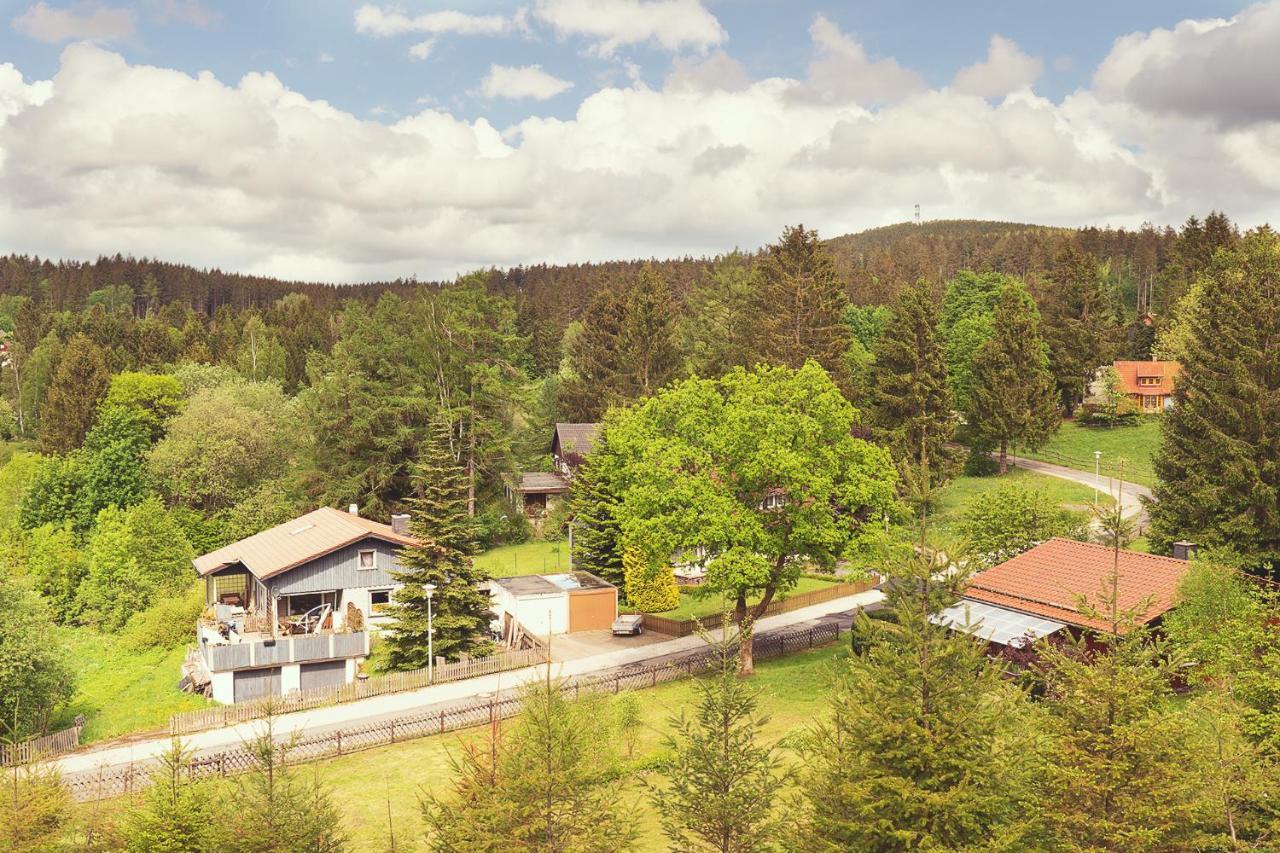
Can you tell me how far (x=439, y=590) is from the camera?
3575cm

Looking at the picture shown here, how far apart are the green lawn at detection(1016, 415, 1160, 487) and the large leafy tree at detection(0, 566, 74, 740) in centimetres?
6124

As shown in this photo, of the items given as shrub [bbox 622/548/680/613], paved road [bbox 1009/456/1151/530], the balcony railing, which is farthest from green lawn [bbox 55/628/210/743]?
paved road [bbox 1009/456/1151/530]

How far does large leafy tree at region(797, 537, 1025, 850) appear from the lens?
13711 mm

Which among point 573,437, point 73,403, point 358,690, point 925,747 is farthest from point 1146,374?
point 73,403

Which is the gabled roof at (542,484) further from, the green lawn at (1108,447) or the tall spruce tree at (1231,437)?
the tall spruce tree at (1231,437)

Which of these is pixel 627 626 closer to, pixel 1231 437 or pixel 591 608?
pixel 591 608

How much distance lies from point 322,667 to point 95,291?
186548 millimetres

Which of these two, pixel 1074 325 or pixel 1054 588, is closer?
pixel 1054 588

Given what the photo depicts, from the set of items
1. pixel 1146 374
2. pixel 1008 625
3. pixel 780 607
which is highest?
pixel 1146 374

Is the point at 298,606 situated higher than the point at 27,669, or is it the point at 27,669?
the point at 27,669

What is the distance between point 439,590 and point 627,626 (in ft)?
32.1

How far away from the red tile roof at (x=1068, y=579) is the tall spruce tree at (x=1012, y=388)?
96.0ft

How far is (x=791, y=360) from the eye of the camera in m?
62.5

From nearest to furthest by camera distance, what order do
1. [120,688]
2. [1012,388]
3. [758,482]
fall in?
[758,482]
[120,688]
[1012,388]
